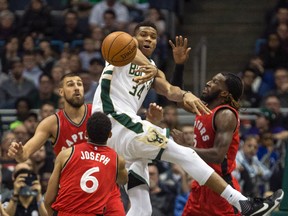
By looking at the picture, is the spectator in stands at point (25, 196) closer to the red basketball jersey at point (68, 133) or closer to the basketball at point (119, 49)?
the red basketball jersey at point (68, 133)

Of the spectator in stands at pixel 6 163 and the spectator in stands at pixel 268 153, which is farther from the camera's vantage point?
the spectator in stands at pixel 268 153

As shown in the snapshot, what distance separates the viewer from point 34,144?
1257 cm

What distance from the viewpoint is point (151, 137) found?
12.1 meters

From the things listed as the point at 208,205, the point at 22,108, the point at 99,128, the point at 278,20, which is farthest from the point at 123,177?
the point at 278,20

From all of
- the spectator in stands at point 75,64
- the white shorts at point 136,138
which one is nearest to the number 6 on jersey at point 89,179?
the white shorts at point 136,138

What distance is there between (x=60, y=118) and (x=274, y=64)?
7.33m

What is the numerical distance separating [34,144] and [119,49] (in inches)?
57.9

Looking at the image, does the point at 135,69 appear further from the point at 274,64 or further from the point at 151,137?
the point at 274,64

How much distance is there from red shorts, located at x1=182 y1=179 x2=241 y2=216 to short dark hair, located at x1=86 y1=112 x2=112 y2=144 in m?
1.46

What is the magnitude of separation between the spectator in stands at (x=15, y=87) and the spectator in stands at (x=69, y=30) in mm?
1382

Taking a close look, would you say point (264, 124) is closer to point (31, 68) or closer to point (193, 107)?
point (31, 68)

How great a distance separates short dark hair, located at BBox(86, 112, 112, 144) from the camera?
1151 centimetres

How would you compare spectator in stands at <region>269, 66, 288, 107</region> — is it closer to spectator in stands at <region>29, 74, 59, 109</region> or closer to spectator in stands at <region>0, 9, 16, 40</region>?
spectator in stands at <region>29, 74, 59, 109</region>

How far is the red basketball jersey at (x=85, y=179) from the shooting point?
11516 millimetres
